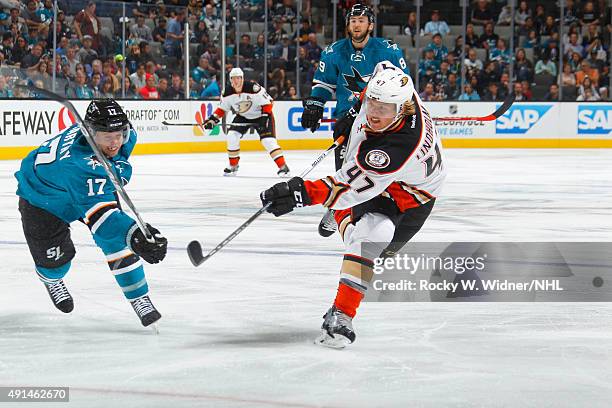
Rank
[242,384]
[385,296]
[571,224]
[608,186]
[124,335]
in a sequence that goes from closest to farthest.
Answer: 1. [242,384]
2. [124,335]
3. [385,296]
4. [571,224]
5. [608,186]

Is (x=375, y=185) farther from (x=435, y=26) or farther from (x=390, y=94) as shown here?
(x=435, y=26)

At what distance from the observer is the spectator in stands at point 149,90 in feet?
45.8

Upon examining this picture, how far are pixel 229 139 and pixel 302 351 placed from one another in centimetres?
824

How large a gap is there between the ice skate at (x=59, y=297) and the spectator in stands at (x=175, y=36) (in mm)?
11064

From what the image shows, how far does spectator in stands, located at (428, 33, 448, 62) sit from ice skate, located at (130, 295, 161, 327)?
13.7 m

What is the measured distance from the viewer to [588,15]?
1706 centimetres

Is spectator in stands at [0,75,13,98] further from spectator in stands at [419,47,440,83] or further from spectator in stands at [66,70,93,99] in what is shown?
spectator in stands at [419,47,440,83]

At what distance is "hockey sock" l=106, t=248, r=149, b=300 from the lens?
11.6 ft

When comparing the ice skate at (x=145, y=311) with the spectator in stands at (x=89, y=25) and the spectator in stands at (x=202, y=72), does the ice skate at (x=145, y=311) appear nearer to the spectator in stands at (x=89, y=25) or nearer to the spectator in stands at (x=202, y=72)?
the spectator in stands at (x=89, y=25)

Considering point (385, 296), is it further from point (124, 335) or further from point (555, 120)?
point (555, 120)

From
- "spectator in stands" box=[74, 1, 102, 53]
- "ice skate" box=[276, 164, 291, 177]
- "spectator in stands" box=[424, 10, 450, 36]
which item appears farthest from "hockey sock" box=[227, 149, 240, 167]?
"spectator in stands" box=[424, 10, 450, 36]

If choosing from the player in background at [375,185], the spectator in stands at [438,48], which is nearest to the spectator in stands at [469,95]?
the spectator in stands at [438,48]

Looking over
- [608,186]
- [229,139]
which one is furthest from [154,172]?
[608,186]

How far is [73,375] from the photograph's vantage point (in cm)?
299
